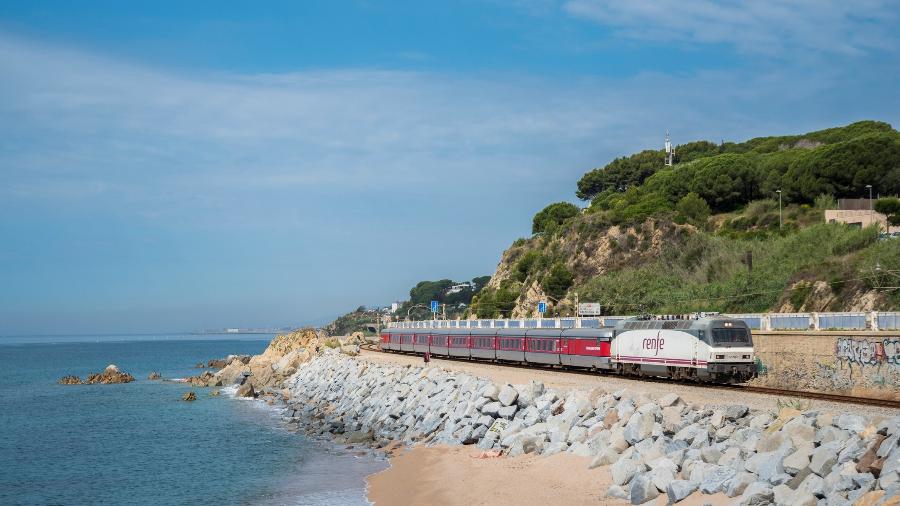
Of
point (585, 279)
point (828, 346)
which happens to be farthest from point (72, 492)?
point (585, 279)

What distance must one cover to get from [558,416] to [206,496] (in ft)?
41.0

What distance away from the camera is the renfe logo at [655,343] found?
111ft

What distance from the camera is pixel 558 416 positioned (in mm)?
25641

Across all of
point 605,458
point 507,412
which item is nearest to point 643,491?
point 605,458

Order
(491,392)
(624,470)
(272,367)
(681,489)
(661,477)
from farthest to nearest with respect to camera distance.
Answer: (272,367), (491,392), (624,470), (661,477), (681,489)

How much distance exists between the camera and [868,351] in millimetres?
28375

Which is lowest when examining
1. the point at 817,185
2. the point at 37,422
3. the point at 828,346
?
the point at 37,422

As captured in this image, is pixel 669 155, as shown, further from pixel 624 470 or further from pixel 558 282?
pixel 624 470

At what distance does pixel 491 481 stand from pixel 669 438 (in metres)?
5.38

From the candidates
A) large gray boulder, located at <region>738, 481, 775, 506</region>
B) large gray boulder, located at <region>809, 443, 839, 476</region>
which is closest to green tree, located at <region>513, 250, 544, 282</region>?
large gray boulder, located at <region>809, 443, 839, 476</region>

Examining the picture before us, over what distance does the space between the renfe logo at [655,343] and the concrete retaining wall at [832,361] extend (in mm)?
4028

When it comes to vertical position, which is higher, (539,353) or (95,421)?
(539,353)

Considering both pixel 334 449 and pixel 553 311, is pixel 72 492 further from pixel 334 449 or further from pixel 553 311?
pixel 553 311

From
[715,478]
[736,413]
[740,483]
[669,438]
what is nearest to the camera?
[740,483]
